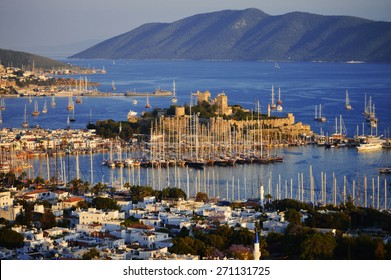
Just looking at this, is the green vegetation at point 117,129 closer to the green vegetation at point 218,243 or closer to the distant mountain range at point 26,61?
the distant mountain range at point 26,61

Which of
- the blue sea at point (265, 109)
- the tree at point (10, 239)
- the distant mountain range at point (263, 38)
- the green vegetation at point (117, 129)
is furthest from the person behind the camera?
the green vegetation at point (117, 129)

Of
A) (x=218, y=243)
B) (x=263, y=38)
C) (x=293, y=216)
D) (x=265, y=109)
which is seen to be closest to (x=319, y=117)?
(x=263, y=38)

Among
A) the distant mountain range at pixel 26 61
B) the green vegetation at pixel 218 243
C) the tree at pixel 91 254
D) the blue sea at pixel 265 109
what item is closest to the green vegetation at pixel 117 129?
the blue sea at pixel 265 109

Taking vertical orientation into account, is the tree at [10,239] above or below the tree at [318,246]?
below

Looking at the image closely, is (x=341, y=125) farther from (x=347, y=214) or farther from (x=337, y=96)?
(x=347, y=214)

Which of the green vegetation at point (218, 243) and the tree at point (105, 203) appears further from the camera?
the tree at point (105, 203)

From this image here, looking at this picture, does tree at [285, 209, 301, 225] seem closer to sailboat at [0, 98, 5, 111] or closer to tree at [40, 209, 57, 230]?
tree at [40, 209, 57, 230]
